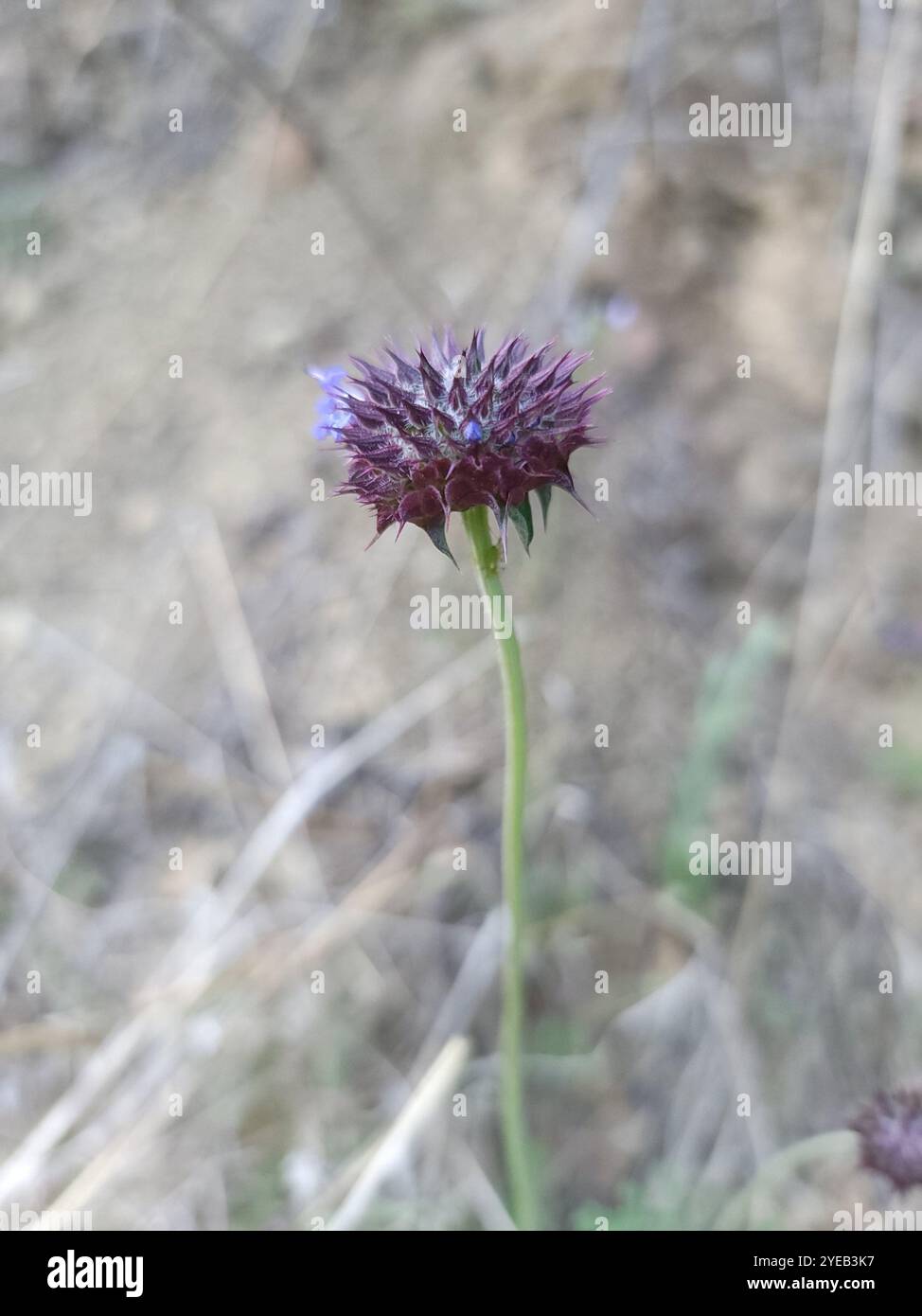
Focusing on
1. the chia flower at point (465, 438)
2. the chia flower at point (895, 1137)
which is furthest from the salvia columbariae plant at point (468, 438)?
the chia flower at point (895, 1137)

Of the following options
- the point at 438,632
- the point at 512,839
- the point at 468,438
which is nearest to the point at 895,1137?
the point at 512,839

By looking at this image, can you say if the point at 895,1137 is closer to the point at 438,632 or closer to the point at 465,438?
the point at 465,438

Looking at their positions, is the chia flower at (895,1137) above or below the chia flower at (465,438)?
below

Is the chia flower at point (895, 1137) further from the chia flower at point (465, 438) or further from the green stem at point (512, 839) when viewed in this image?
the chia flower at point (465, 438)

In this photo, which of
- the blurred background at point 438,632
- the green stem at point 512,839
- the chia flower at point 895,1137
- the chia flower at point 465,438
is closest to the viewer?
the chia flower at point 465,438

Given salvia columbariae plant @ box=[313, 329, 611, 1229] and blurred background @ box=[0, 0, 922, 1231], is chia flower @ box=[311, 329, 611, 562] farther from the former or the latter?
blurred background @ box=[0, 0, 922, 1231]

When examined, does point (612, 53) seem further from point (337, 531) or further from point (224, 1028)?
point (224, 1028)
